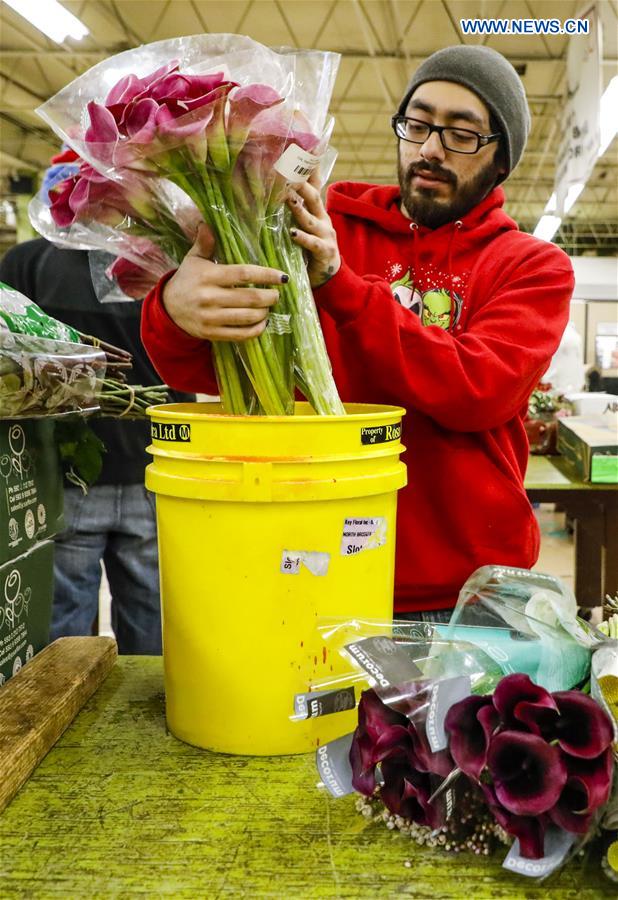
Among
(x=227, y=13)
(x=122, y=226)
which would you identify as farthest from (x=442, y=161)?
(x=227, y=13)

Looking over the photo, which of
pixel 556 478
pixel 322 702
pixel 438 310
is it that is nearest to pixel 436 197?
pixel 438 310

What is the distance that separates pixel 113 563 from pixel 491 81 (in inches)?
63.1

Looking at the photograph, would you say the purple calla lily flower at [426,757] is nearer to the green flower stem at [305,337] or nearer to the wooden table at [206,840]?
Answer: the wooden table at [206,840]

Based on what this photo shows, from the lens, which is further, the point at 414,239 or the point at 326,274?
the point at 414,239

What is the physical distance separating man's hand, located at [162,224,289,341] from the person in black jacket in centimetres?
135

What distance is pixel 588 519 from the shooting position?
2.91m

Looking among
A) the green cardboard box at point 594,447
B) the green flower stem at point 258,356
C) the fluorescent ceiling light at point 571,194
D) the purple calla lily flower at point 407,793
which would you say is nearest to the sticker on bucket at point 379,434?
the green flower stem at point 258,356

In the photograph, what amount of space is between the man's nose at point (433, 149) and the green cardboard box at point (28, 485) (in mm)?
774

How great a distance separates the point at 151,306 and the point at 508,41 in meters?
7.96

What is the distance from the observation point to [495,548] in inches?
52.6

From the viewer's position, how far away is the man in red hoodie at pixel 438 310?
41.1 inches

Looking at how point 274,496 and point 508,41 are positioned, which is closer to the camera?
point 274,496

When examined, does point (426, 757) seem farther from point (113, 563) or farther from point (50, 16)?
point (50, 16)

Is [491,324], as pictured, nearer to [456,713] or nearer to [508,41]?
[456,713]
